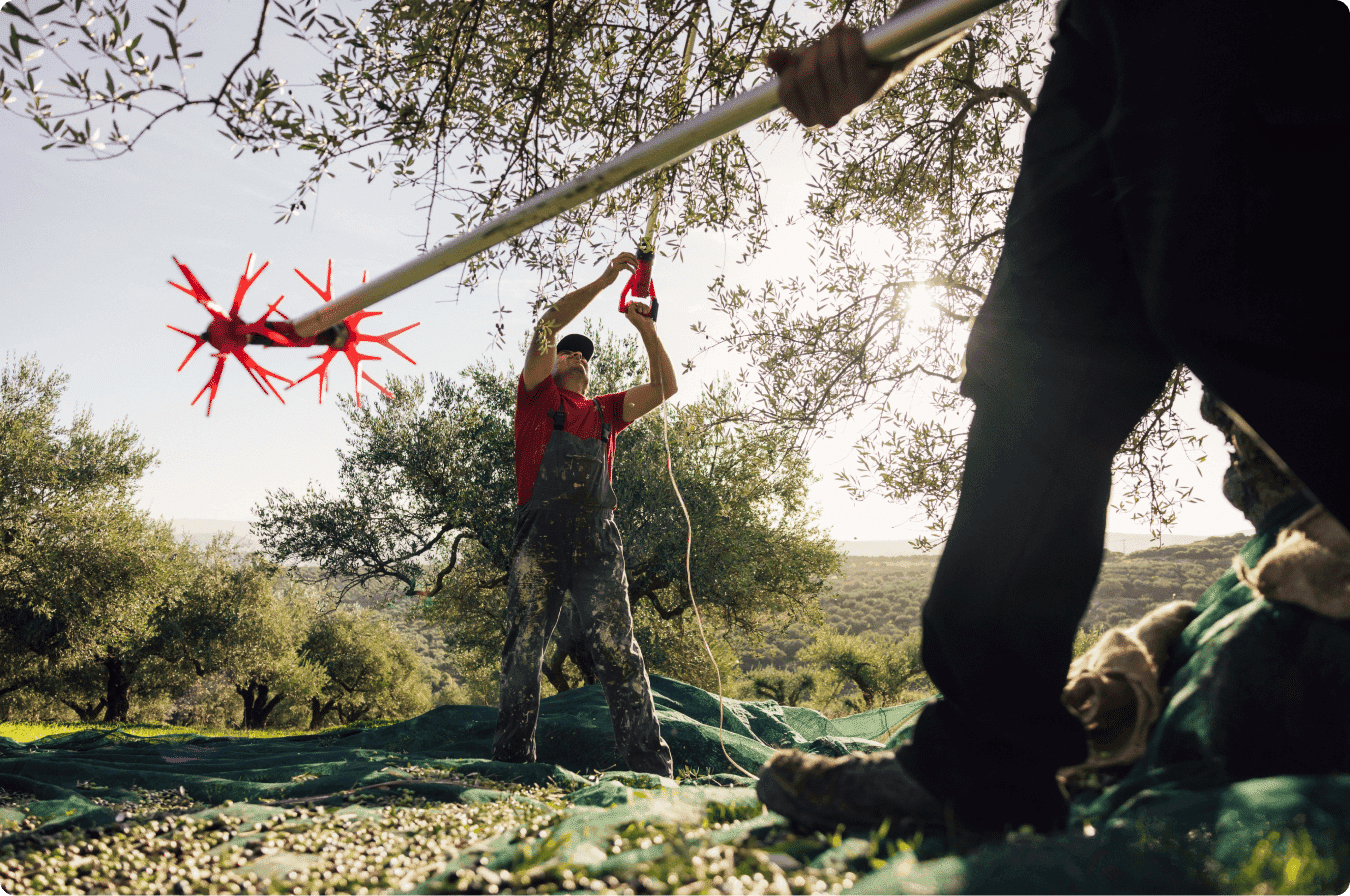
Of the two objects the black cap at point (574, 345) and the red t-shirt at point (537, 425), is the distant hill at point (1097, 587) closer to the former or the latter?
the red t-shirt at point (537, 425)

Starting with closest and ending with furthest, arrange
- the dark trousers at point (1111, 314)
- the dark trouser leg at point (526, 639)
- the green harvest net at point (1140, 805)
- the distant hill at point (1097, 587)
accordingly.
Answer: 1. the green harvest net at point (1140, 805)
2. the dark trousers at point (1111, 314)
3. the dark trouser leg at point (526, 639)
4. the distant hill at point (1097, 587)

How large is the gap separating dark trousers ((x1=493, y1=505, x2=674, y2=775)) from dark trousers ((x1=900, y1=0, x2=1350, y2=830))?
3205mm

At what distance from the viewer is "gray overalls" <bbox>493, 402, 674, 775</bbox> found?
4637 millimetres

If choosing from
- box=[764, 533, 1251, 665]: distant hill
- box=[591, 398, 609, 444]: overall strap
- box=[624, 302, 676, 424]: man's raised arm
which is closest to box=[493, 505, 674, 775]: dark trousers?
box=[591, 398, 609, 444]: overall strap

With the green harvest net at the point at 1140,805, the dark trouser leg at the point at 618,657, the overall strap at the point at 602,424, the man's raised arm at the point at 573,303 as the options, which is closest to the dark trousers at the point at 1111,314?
the green harvest net at the point at 1140,805

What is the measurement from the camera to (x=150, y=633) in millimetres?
22312

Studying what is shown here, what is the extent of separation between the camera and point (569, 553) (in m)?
4.92

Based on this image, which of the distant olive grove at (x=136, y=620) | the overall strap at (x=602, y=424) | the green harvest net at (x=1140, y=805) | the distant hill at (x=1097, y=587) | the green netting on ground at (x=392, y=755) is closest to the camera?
the green harvest net at (x=1140, y=805)

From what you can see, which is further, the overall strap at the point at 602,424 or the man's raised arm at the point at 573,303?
the overall strap at the point at 602,424

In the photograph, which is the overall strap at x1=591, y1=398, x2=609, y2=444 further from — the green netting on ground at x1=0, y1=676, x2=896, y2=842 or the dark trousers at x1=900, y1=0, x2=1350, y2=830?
the dark trousers at x1=900, y1=0, x2=1350, y2=830

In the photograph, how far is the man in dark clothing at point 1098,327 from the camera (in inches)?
53.3

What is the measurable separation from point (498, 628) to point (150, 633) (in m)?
13.6

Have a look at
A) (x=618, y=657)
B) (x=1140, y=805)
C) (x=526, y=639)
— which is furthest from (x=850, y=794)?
(x=526, y=639)

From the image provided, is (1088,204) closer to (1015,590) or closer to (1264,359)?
(1264,359)
